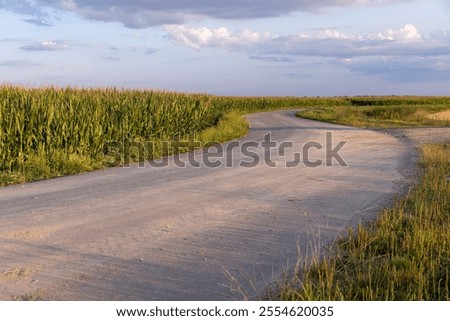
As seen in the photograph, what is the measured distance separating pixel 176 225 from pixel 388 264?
3184 mm

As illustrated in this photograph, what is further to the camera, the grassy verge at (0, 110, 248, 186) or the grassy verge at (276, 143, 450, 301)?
the grassy verge at (0, 110, 248, 186)

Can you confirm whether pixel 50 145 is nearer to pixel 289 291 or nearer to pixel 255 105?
pixel 289 291

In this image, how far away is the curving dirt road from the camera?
5.47m

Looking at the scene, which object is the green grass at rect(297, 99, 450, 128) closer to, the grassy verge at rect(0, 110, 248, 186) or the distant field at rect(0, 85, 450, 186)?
the distant field at rect(0, 85, 450, 186)

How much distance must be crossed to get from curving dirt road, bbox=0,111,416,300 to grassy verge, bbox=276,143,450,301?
44 cm

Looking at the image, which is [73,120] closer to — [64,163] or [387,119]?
[64,163]

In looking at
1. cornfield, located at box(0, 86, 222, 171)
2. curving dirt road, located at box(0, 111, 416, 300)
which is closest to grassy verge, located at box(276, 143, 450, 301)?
curving dirt road, located at box(0, 111, 416, 300)

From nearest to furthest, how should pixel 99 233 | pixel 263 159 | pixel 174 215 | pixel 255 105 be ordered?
pixel 99 233, pixel 174 215, pixel 263 159, pixel 255 105

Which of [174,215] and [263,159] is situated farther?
[263,159]

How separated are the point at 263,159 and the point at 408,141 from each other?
30.9ft

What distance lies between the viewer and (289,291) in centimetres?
479

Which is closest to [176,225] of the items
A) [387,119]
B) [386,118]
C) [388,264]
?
[388,264]

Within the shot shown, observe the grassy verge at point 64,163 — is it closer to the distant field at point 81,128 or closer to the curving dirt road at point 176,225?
the distant field at point 81,128

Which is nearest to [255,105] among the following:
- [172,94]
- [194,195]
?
[172,94]
